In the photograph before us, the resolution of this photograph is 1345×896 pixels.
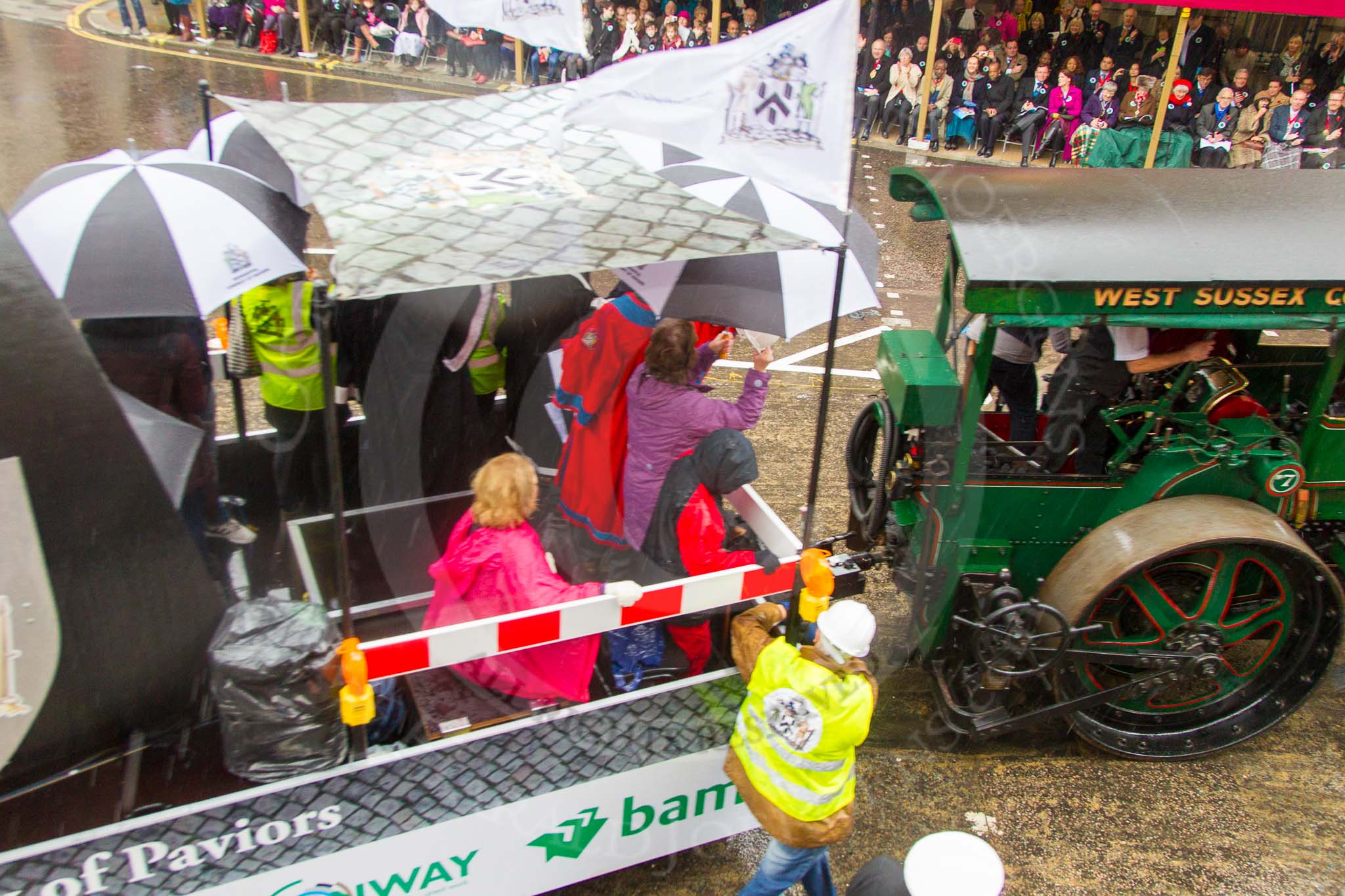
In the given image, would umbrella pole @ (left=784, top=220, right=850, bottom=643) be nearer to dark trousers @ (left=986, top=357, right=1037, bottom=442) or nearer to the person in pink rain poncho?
the person in pink rain poncho

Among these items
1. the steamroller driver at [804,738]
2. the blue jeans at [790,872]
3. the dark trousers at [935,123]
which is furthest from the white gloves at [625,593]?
the dark trousers at [935,123]

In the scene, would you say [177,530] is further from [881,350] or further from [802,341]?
[802,341]

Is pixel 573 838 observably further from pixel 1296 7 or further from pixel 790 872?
pixel 1296 7

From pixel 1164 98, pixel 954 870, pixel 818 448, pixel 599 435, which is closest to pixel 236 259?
pixel 599 435

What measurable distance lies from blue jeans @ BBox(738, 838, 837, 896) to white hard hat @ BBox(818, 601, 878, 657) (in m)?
0.72

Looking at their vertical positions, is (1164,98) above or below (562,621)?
above

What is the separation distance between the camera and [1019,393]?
197 inches

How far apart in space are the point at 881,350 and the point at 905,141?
490 inches

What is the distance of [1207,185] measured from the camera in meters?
4.28

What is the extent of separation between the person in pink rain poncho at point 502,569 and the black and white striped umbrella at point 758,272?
0.88 m

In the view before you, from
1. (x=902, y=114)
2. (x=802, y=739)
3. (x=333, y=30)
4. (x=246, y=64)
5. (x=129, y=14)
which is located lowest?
(x=802, y=739)

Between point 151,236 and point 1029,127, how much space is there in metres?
13.5

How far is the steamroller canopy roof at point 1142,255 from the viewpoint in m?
3.54

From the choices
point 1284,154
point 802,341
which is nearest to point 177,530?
point 802,341
